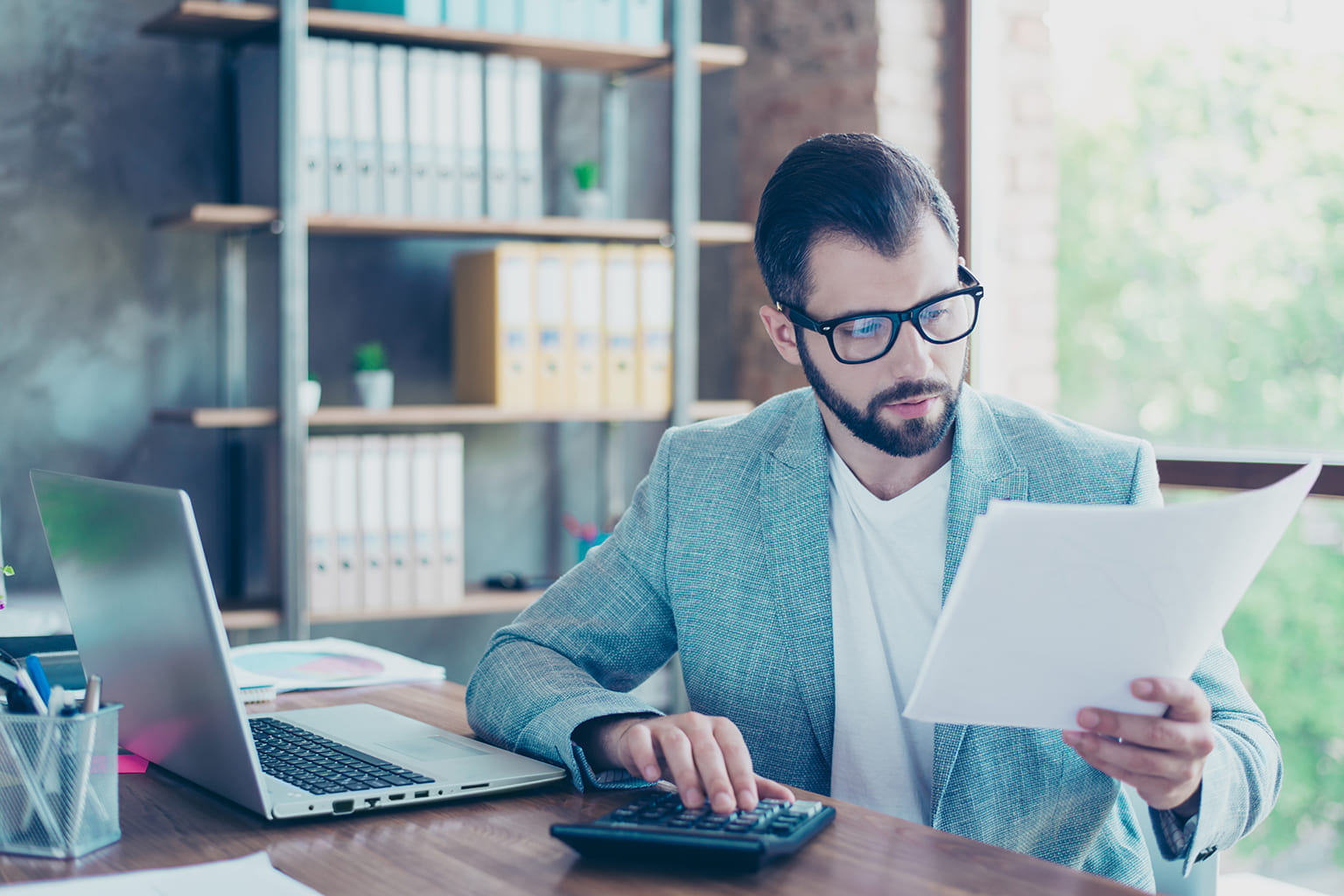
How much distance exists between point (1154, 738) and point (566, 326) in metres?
1.98

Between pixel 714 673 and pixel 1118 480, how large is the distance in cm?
47

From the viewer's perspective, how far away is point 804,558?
1.39 meters

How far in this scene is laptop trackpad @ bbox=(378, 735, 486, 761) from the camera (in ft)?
3.83

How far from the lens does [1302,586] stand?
8.32ft

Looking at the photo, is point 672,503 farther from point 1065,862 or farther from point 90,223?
point 90,223

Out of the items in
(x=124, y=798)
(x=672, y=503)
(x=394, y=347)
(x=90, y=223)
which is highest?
(x=90, y=223)

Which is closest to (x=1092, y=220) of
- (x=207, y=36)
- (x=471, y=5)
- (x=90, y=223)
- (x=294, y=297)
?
(x=471, y=5)

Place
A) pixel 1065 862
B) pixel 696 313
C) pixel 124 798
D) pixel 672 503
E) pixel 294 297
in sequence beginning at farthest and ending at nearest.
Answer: pixel 696 313, pixel 294 297, pixel 672 503, pixel 1065 862, pixel 124 798

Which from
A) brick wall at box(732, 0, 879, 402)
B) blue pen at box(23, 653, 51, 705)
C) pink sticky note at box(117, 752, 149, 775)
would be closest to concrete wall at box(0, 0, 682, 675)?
brick wall at box(732, 0, 879, 402)

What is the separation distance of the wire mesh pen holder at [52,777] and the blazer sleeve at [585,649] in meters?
0.37

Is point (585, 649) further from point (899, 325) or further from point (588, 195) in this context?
point (588, 195)

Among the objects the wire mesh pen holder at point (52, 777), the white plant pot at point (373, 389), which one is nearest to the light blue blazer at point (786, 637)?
the wire mesh pen holder at point (52, 777)

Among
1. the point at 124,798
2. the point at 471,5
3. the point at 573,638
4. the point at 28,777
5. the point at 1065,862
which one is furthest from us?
the point at 471,5

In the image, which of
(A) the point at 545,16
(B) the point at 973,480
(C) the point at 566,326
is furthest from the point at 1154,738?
(A) the point at 545,16
